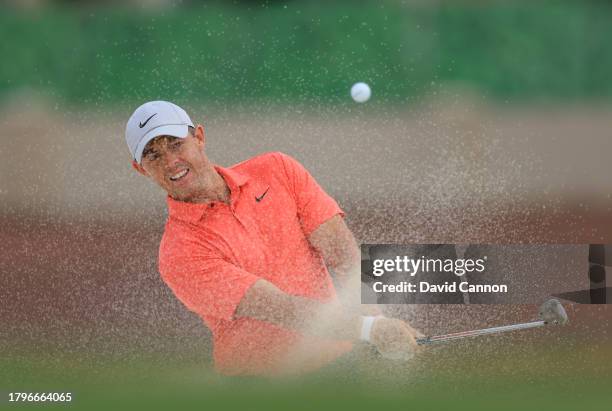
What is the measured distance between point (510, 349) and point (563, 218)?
62 centimetres

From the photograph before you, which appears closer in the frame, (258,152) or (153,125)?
(153,125)

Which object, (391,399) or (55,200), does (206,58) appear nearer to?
(55,200)

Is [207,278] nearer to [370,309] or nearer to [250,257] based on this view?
[250,257]

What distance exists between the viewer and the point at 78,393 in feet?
7.57

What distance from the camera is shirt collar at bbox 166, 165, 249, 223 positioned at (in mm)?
2068

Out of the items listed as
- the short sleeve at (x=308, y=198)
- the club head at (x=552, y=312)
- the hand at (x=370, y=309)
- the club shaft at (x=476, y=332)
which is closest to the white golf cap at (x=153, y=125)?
the short sleeve at (x=308, y=198)

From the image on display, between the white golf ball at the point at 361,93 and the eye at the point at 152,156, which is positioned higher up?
the white golf ball at the point at 361,93

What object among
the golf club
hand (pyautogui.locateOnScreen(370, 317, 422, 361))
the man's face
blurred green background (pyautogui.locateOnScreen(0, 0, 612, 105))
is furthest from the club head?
blurred green background (pyautogui.locateOnScreen(0, 0, 612, 105))

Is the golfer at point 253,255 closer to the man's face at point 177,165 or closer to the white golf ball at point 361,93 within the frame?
the man's face at point 177,165

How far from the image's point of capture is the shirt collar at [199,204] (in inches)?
81.4

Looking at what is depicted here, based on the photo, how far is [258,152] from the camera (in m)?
2.34

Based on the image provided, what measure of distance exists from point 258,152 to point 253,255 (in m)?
0.35

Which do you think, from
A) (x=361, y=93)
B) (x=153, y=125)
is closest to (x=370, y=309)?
(x=153, y=125)

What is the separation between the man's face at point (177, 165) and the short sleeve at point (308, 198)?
0.19 m
